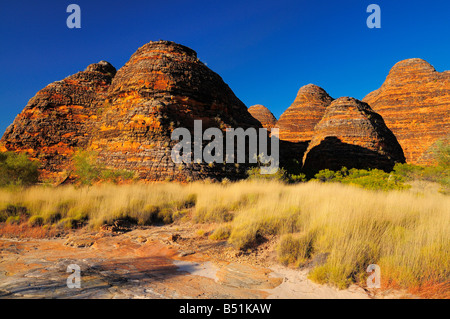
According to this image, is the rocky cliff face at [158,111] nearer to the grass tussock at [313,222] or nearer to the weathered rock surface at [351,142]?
the grass tussock at [313,222]

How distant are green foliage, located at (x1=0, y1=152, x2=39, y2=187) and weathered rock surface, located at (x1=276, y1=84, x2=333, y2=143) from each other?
31.5 metres

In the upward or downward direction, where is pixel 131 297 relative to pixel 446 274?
downward

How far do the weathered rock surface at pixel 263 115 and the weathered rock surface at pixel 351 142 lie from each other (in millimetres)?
19347

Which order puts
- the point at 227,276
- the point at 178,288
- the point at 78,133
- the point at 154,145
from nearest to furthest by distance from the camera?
1. the point at 178,288
2. the point at 227,276
3. the point at 154,145
4. the point at 78,133

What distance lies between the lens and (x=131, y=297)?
2957 mm

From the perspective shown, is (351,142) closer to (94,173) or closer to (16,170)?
(94,173)

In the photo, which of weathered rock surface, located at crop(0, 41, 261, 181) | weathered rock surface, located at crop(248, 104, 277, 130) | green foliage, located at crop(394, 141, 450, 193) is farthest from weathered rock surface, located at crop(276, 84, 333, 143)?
green foliage, located at crop(394, 141, 450, 193)

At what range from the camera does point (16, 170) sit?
12023 millimetres

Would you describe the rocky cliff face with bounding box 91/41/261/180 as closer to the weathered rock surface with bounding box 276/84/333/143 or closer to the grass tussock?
the grass tussock

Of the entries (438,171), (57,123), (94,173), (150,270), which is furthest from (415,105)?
(57,123)
